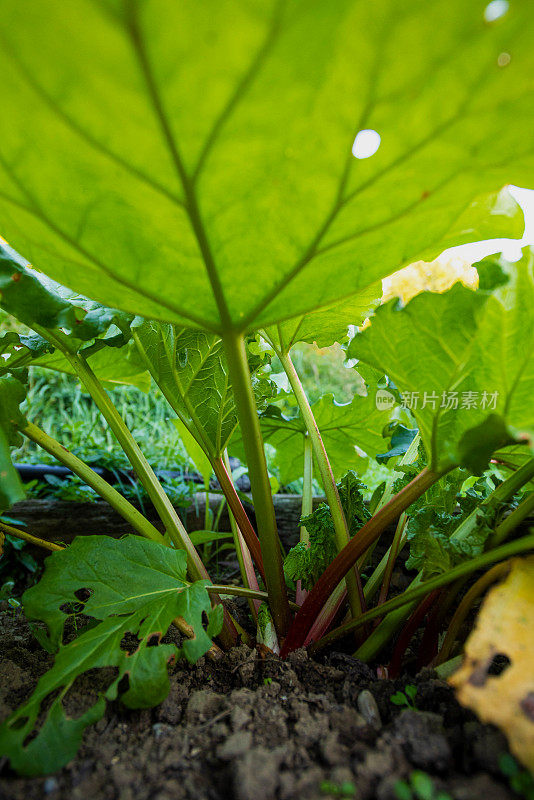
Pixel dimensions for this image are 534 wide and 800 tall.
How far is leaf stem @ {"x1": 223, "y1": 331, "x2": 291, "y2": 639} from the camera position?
728mm

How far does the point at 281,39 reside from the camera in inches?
18.0

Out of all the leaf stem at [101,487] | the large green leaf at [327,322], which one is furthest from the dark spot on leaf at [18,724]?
the large green leaf at [327,322]

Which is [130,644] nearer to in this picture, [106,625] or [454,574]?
[106,625]

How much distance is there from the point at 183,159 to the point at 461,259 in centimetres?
443

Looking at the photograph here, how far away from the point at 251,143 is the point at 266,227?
0.11 metres

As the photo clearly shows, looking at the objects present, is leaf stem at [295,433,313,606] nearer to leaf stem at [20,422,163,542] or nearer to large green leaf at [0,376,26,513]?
leaf stem at [20,422,163,542]

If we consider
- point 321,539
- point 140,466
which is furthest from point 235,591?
point 140,466

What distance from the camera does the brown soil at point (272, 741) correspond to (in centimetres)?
51

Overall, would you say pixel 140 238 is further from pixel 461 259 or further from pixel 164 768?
pixel 461 259

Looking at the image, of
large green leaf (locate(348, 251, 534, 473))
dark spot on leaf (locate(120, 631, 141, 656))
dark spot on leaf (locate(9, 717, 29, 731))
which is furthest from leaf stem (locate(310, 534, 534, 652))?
dark spot on leaf (locate(9, 717, 29, 731))

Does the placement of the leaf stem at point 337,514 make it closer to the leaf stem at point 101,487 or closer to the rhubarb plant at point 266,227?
the rhubarb plant at point 266,227

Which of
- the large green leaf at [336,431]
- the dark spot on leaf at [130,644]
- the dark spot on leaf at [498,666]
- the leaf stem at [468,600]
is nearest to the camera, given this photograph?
the leaf stem at [468,600]

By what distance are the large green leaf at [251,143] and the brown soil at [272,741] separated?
548 mm

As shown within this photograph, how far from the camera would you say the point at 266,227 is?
24.7 inches
